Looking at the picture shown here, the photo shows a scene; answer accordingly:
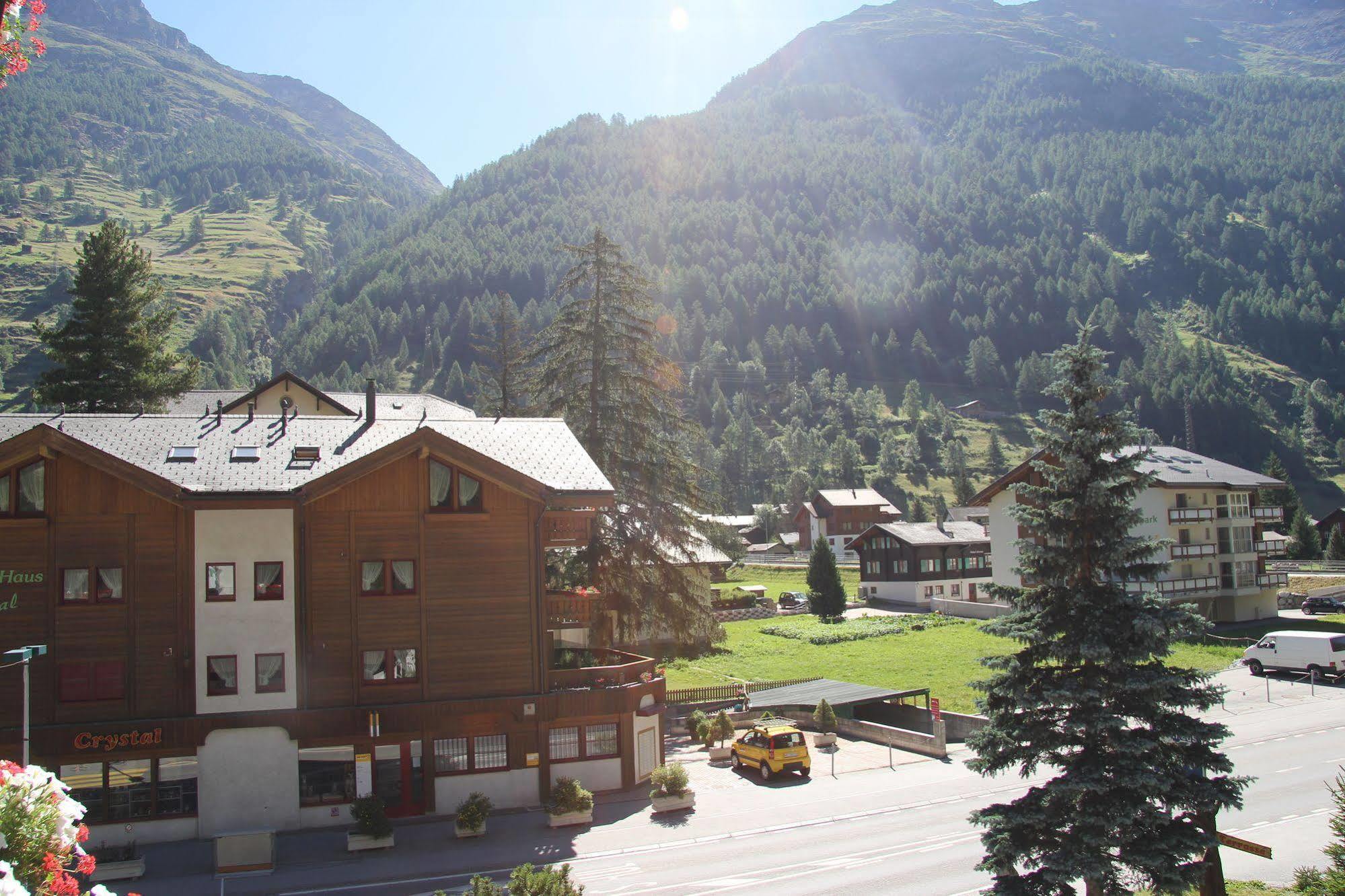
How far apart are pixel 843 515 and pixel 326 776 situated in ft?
374

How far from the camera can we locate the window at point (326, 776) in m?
27.8

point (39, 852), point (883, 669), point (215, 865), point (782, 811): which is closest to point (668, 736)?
point (782, 811)

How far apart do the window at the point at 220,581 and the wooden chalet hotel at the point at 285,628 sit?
55mm

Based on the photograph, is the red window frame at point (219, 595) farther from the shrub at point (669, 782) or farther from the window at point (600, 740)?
the shrub at point (669, 782)

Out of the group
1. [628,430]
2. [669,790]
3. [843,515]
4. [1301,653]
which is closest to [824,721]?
[669,790]

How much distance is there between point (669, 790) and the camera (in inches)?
1123

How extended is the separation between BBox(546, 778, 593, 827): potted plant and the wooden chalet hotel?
8.27 ft

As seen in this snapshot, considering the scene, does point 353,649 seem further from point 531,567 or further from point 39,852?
point 39,852

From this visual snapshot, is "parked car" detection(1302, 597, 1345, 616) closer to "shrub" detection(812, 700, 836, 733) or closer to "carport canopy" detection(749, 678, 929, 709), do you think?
"carport canopy" detection(749, 678, 929, 709)

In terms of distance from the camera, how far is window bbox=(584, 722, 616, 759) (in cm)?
3064

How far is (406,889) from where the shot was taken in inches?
886

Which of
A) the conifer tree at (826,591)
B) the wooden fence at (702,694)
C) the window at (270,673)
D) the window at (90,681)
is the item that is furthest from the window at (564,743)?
the conifer tree at (826,591)

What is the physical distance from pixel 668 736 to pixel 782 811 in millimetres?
13051

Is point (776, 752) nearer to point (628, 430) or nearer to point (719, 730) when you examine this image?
point (719, 730)
